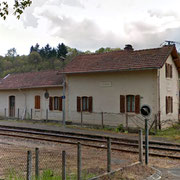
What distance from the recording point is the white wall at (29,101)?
24.4 m

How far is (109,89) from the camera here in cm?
2106

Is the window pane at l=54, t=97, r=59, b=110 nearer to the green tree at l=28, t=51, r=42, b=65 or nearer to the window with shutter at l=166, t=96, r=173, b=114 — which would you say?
the window with shutter at l=166, t=96, r=173, b=114

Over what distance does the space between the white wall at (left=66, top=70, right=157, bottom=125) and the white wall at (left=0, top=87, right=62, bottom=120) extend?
1.53 meters

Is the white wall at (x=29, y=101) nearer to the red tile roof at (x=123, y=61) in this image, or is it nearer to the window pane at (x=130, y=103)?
the red tile roof at (x=123, y=61)

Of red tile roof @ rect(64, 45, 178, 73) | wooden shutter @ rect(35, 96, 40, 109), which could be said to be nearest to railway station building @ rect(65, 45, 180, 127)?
red tile roof @ rect(64, 45, 178, 73)

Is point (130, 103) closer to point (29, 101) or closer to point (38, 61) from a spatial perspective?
point (29, 101)

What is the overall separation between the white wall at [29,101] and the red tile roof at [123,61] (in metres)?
3.02

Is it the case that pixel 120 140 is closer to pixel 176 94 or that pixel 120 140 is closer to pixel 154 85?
pixel 154 85

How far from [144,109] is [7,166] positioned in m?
4.38

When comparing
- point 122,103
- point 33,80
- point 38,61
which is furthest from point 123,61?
point 38,61

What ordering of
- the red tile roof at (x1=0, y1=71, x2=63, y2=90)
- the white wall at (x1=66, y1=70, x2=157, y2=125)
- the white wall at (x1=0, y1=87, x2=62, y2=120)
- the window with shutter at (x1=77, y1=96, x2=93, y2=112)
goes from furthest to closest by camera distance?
the red tile roof at (x1=0, y1=71, x2=63, y2=90)
the white wall at (x1=0, y1=87, x2=62, y2=120)
the window with shutter at (x1=77, y1=96, x2=93, y2=112)
the white wall at (x1=66, y1=70, x2=157, y2=125)

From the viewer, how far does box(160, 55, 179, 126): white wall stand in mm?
19641

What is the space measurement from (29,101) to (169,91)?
12891 millimetres

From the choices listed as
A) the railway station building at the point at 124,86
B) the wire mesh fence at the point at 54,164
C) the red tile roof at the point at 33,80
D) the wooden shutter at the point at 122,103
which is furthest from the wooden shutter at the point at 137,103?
the wire mesh fence at the point at 54,164
